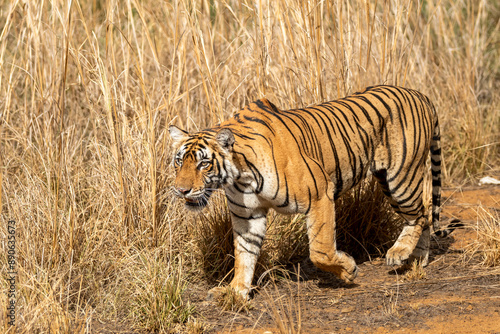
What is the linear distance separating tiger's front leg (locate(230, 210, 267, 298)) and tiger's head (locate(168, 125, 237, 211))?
464 millimetres

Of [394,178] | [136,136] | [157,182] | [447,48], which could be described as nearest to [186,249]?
[157,182]

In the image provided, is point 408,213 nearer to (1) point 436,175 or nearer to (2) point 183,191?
(1) point 436,175

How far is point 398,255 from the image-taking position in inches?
176

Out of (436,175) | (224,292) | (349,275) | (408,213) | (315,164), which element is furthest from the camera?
(436,175)

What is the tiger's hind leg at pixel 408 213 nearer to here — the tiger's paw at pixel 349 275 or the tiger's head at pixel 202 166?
the tiger's paw at pixel 349 275

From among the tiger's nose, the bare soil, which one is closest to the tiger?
the tiger's nose

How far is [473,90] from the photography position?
259 inches

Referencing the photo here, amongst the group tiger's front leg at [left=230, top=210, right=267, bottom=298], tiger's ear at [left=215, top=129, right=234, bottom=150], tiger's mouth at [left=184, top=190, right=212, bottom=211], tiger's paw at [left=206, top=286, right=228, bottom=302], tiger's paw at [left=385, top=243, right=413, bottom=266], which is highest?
tiger's ear at [left=215, top=129, right=234, bottom=150]

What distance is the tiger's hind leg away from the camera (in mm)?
4488

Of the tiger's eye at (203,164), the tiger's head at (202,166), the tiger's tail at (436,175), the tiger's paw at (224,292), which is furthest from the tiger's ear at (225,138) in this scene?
the tiger's tail at (436,175)

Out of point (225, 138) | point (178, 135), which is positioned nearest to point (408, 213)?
point (225, 138)

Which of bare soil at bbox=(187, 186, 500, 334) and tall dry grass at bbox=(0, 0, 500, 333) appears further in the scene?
tall dry grass at bbox=(0, 0, 500, 333)

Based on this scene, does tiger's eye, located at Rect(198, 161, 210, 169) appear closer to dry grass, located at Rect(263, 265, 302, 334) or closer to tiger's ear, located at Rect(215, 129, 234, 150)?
tiger's ear, located at Rect(215, 129, 234, 150)

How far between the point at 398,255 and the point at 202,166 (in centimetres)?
170
